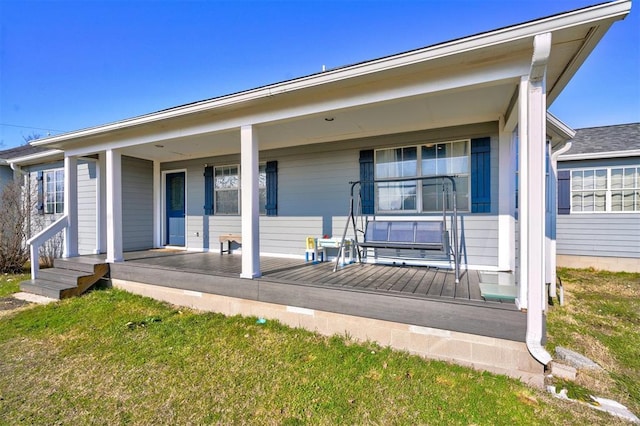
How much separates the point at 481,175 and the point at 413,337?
2.53m

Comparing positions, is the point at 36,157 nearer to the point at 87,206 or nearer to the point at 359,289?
the point at 87,206

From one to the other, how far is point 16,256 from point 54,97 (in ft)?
32.6

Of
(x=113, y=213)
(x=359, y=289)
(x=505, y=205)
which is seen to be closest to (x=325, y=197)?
(x=359, y=289)

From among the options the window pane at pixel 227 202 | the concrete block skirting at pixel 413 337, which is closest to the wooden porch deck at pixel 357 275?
the concrete block skirting at pixel 413 337

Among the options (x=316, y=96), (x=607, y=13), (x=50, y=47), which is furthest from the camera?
(x=50, y=47)

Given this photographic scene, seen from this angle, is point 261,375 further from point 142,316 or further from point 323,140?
point 323,140

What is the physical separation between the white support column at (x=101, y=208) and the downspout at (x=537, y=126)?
7.62 m

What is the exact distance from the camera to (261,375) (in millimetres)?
2561

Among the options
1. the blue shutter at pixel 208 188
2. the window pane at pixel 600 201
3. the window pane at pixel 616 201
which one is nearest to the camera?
the blue shutter at pixel 208 188

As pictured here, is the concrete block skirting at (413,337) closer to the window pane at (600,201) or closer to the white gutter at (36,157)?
the white gutter at (36,157)

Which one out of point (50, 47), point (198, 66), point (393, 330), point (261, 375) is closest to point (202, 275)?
point (261, 375)

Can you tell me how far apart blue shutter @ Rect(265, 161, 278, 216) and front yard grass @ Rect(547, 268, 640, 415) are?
4.38 meters

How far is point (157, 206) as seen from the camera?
707 centimetres

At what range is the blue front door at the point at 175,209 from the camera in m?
6.88
